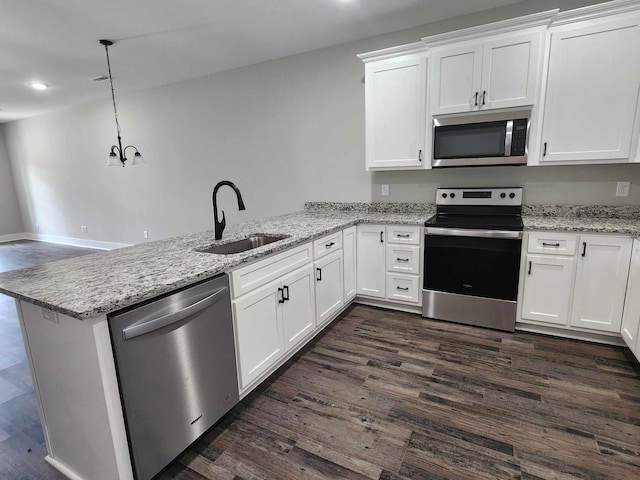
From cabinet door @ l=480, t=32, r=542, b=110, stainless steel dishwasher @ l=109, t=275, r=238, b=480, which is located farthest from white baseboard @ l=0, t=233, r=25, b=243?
cabinet door @ l=480, t=32, r=542, b=110

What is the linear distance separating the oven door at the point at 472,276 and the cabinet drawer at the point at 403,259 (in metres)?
0.10

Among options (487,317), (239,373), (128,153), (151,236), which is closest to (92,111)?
(128,153)

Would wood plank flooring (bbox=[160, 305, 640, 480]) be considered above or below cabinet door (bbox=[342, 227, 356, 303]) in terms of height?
below

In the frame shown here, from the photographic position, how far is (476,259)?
275 centimetres

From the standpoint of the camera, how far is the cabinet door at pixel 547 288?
253 cm

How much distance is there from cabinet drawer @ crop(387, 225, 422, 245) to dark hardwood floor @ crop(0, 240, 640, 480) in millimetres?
864

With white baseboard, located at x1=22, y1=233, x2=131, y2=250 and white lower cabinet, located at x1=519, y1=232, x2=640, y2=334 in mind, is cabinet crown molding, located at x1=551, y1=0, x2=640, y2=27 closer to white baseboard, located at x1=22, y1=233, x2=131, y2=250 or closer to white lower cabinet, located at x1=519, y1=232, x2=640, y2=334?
white lower cabinet, located at x1=519, y1=232, x2=640, y2=334

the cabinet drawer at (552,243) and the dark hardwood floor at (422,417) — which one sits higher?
the cabinet drawer at (552,243)

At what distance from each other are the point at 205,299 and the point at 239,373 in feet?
1.81

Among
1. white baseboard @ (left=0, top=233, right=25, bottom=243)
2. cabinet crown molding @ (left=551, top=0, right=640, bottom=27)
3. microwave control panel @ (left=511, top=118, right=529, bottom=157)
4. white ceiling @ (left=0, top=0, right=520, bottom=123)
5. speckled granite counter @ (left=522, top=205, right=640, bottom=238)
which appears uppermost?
white ceiling @ (left=0, top=0, right=520, bottom=123)

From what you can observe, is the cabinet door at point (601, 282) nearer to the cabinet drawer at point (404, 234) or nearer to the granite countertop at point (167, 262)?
the granite countertop at point (167, 262)

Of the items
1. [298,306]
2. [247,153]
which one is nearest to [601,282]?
[298,306]

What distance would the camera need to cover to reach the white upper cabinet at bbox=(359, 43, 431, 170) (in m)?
2.92

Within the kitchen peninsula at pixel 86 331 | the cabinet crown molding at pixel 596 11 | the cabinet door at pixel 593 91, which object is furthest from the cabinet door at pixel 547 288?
the kitchen peninsula at pixel 86 331
